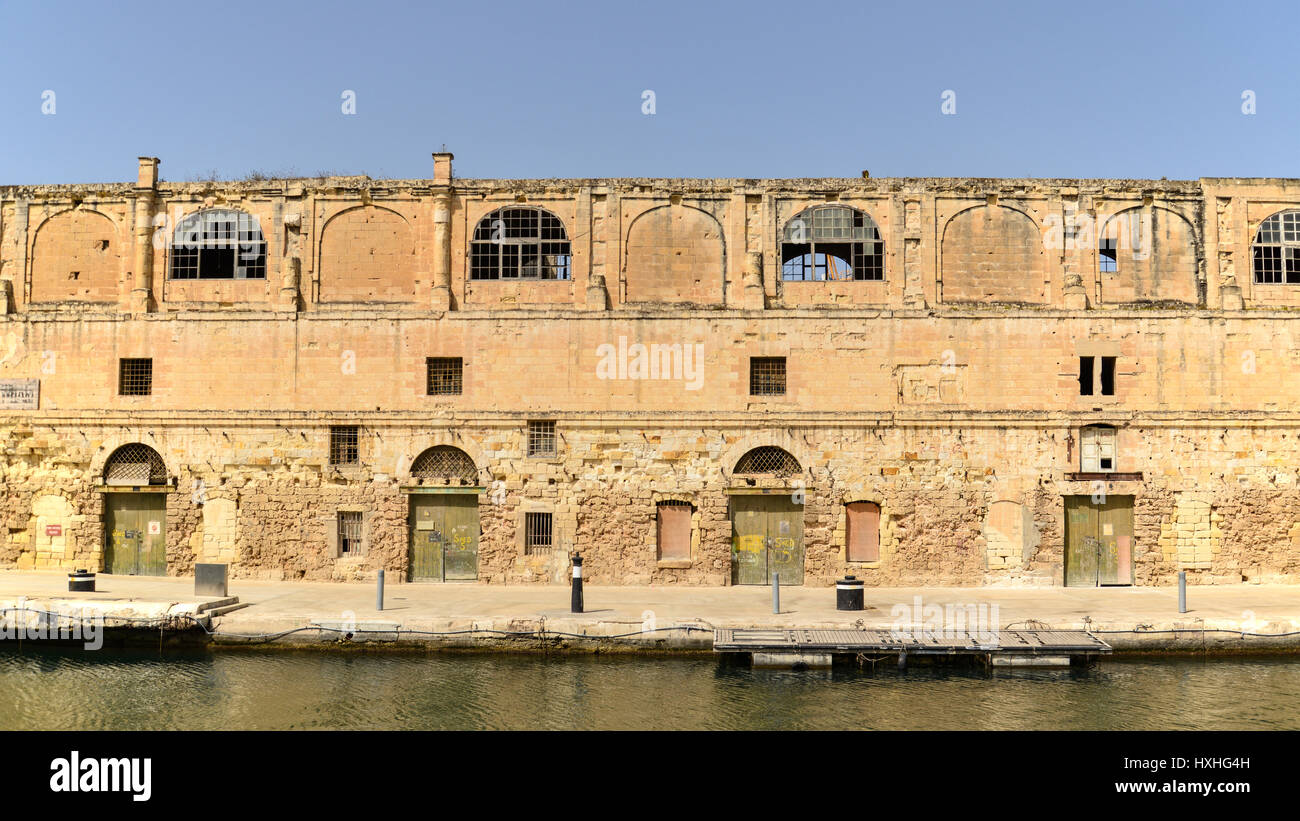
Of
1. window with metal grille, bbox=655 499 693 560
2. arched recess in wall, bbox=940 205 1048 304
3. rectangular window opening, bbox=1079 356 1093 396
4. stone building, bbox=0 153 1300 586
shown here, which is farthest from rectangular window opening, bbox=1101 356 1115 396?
window with metal grille, bbox=655 499 693 560

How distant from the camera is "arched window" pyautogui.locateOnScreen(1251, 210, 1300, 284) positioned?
2397 cm

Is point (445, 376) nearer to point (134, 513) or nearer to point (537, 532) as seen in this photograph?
point (537, 532)

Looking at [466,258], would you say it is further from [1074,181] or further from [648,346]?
[1074,181]

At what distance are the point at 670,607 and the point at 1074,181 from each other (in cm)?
1372

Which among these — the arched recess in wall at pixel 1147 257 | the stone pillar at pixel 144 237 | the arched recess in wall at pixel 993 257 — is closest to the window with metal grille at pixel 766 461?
the arched recess in wall at pixel 993 257

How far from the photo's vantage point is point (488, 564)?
23.2 meters

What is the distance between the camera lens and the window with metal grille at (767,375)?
2377cm

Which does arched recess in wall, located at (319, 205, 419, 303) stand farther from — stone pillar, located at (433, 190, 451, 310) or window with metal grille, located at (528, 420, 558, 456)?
window with metal grille, located at (528, 420, 558, 456)

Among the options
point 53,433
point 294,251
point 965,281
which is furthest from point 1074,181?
point 53,433

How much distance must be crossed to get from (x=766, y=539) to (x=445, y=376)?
323 inches

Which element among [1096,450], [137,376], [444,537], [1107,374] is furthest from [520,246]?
[1096,450]

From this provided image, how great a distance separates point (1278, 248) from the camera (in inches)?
945

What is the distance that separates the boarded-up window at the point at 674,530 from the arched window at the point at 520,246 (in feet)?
19.4
